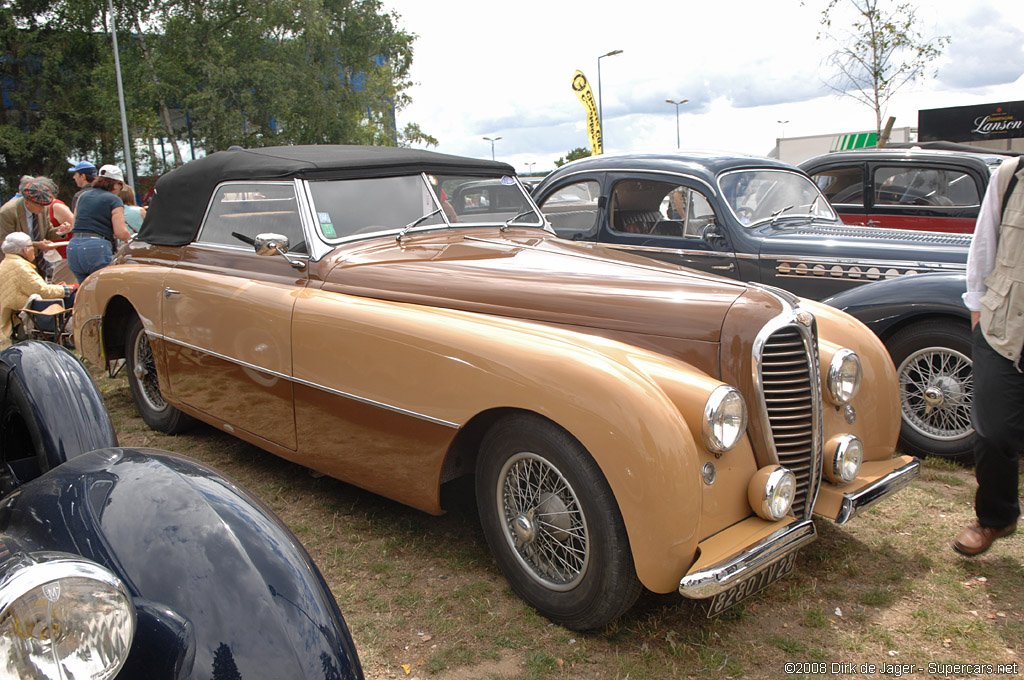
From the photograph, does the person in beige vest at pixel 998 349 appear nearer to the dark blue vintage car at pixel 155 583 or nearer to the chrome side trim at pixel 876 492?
the chrome side trim at pixel 876 492

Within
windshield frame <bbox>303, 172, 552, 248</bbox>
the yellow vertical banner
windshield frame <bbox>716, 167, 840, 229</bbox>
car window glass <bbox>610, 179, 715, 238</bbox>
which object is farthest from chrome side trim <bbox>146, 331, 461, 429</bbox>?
the yellow vertical banner

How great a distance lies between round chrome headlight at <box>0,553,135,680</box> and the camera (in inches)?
42.4

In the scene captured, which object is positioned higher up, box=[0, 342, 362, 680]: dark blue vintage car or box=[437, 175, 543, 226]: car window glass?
box=[437, 175, 543, 226]: car window glass

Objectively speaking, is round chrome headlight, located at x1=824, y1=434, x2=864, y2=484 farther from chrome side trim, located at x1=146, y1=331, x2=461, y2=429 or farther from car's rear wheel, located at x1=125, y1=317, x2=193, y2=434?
car's rear wheel, located at x1=125, y1=317, x2=193, y2=434

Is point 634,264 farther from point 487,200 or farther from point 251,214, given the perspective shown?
point 251,214

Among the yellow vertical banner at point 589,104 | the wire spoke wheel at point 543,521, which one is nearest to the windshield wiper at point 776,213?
the wire spoke wheel at point 543,521

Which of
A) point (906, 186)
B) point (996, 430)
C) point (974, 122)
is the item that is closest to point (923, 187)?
point (906, 186)

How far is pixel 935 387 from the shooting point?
4074 millimetres

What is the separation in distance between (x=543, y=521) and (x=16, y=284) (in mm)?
5800

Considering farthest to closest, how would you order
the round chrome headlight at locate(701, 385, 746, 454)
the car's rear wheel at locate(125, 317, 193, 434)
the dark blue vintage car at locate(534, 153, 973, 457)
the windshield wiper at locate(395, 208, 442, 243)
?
the dark blue vintage car at locate(534, 153, 973, 457)
the car's rear wheel at locate(125, 317, 193, 434)
the windshield wiper at locate(395, 208, 442, 243)
the round chrome headlight at locate(701, 385, 746, 454)

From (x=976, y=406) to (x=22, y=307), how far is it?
6966 millimetres

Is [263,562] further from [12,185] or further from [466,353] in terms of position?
[12,185]

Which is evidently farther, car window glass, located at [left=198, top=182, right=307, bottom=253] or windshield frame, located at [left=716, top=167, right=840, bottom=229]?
windshield frame, located at [left=716, top=167, right=840, bottom=229]

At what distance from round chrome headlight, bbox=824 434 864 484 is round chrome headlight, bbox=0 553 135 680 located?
2.40 m
